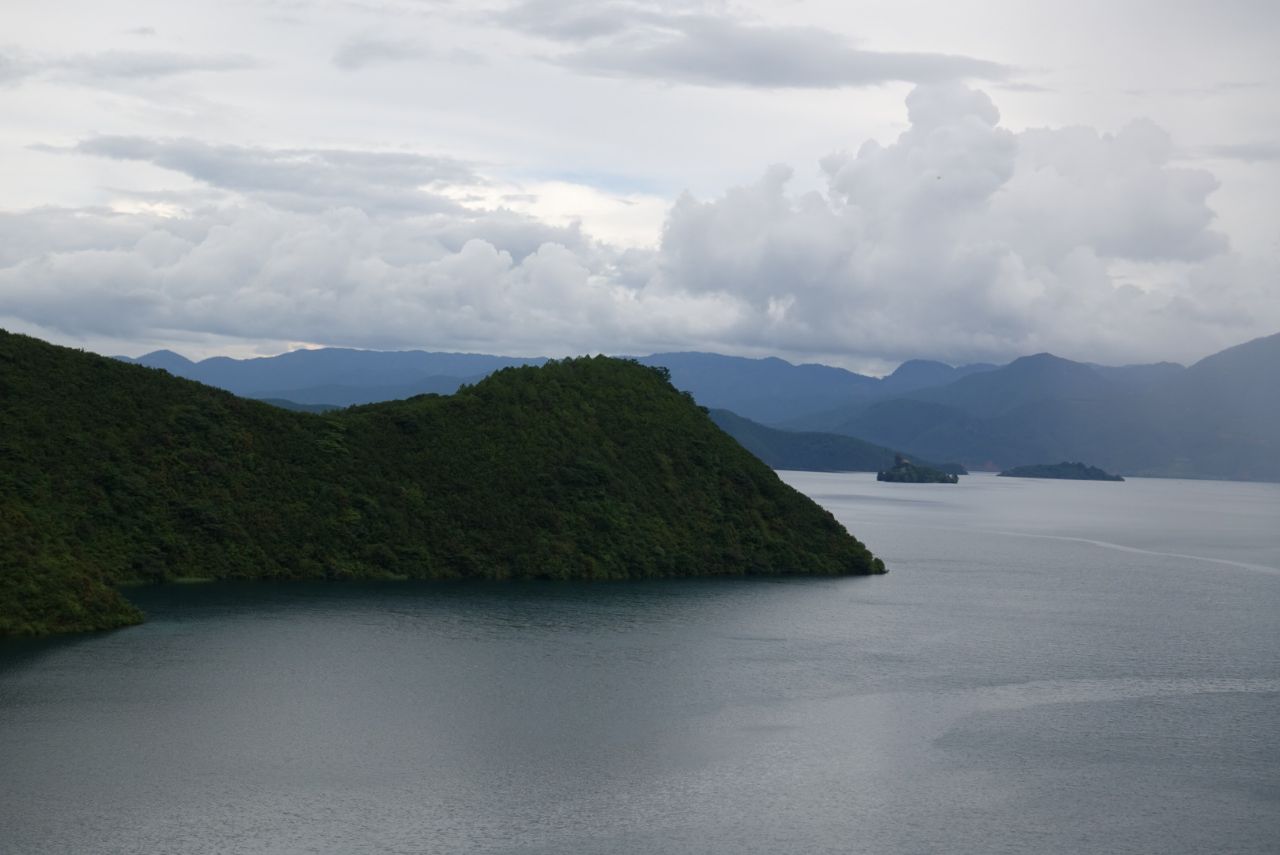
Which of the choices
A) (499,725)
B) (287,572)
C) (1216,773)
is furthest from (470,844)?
(287,572)

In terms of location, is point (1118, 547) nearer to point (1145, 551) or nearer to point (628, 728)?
point (1145, 551)

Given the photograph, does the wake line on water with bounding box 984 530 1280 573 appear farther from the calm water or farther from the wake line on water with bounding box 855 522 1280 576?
the calm water

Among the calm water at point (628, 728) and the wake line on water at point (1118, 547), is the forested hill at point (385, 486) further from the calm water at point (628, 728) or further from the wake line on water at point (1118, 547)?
the wake line on water at point (1118, 547)

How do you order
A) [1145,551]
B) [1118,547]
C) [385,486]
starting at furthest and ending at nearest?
[1118,547] < [1145,551] < [385,486]

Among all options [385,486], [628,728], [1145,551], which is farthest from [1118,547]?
[628,728]

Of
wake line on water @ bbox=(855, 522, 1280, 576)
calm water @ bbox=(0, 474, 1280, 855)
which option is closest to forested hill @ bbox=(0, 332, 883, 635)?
calm water @ bbox=(0, 474, 1280, 855)
